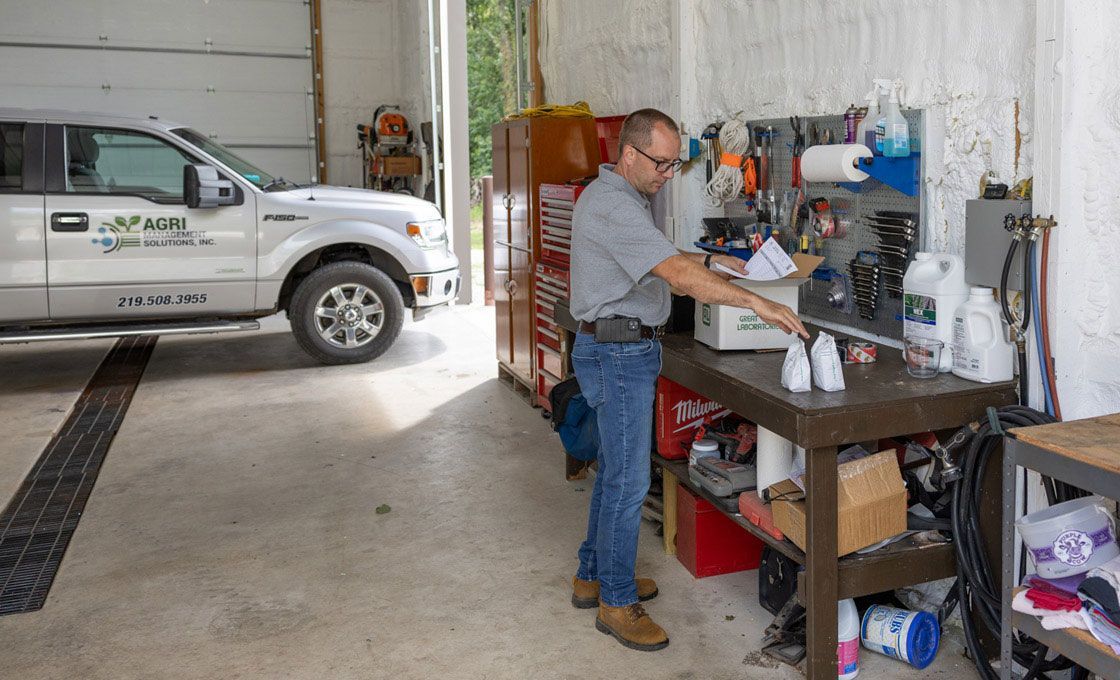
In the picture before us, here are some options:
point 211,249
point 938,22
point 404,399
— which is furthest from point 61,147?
point 938,22

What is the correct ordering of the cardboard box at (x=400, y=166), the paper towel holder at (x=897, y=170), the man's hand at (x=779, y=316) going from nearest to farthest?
the man's hand at (x=779, y=316) → the paper towel holder at (x=897, y=170) → the cardboard box at (x=400, y=166)

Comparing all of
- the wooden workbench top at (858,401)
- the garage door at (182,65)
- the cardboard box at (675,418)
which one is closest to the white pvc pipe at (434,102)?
the garage door at (182,65)

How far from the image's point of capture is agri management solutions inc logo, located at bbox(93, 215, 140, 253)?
6387 mm

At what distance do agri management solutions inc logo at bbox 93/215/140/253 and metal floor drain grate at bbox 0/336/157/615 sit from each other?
3.23ft

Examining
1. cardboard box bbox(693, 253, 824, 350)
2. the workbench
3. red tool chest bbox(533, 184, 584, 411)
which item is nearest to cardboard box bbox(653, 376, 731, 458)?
cardboard box bbox(693, 253, 824, 350)

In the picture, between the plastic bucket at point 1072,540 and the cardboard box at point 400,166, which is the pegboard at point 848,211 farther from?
the cardboard box at point 400,166

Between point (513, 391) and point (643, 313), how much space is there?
3.44 meters

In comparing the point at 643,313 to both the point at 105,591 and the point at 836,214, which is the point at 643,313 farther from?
the point at 105,591

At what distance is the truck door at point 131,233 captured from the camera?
633cm

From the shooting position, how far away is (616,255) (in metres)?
2.96

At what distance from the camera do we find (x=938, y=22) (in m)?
3.17

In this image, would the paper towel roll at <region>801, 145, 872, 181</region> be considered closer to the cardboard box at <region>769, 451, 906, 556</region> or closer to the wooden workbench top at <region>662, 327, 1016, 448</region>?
the wooden workbench top at <region>662, 327, 1016, 448</region>

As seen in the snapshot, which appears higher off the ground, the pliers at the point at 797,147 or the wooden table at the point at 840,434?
the pliers at the point at 797,147

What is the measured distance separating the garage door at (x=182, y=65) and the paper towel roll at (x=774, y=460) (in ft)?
29.6
